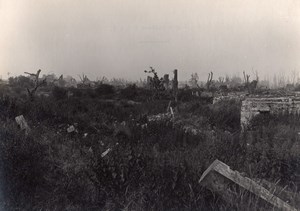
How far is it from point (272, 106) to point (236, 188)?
9.98m

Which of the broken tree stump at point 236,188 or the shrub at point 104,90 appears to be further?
the shrub at point 104,90

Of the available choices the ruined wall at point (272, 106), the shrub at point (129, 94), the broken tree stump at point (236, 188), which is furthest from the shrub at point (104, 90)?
the broken tree stump at point (236, 188)

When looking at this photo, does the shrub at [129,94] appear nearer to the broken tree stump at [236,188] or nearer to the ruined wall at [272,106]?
the ruined wall at [272,106]

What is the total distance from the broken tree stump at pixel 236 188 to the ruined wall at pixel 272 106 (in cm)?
930

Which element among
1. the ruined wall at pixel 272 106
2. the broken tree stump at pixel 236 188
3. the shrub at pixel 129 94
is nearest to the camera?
the broken tree stump at pixel 236 188

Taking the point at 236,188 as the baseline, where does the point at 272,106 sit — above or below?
below

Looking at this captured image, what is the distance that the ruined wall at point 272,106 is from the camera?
12.3 m

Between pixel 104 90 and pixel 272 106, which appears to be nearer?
pixel 272 106

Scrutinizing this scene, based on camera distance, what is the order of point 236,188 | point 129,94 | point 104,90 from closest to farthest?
point 236,188, point 129,94, point 104,90

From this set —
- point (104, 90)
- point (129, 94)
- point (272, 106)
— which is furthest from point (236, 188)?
point (104, 90)

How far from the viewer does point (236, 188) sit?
11.1 feet

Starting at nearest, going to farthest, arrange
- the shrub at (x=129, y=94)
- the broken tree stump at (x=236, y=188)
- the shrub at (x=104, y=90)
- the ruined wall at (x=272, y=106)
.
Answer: the broken tree stump at (x=236, y=188) < the ruined wall at (x=272, y=106) < the shrub at (x=129, y=94) < the shrub at (x=104, y=90)

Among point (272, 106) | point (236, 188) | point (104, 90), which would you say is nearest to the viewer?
point (236, 188)

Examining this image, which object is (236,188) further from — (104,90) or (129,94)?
(104,90)
